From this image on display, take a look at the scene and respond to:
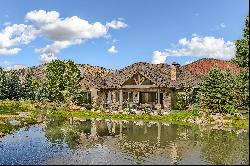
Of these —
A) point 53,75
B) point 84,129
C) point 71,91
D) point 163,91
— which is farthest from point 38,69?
point 84,129

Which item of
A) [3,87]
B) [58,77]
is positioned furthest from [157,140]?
[3,87]

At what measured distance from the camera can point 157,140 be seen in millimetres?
31203

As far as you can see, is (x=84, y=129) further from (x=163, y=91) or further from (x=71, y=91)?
(x=71, y=91)

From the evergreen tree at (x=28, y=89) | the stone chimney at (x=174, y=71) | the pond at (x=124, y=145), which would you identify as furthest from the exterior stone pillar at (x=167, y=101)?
the evergreen tree at (x=28, y=89)

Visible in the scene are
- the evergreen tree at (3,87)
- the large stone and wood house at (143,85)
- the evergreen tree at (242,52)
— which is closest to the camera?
the evergreen tree at (242,52)

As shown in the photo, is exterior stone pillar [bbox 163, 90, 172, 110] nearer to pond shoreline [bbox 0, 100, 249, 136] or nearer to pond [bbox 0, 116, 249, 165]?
pond shoreline [bbox 0, 100, 249, 136]

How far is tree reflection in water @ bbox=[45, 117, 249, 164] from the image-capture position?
79.9 ft

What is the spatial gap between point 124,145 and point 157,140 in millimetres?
3608

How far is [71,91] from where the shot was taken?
6762cm

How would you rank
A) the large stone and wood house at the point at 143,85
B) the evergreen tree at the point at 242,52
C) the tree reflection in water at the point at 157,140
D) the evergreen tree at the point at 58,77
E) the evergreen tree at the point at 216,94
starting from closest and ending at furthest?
the tree reflection in water at the point at 157,140 < the evergreen tree at the point at 242,52 < the evergreen tree at the point at 216,94 < the large stone and wood house at the point at 143,85 < the evergreen tree at the point at 58,77

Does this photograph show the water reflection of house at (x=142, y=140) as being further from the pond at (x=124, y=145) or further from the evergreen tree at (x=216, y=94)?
the evergreen tree at (x=216, y=94)

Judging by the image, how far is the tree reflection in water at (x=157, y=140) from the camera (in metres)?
24.4

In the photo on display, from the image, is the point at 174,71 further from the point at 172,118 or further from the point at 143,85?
the point at 172,118

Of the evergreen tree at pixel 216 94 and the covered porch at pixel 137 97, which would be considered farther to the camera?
the covered porch at pixel 137 97
